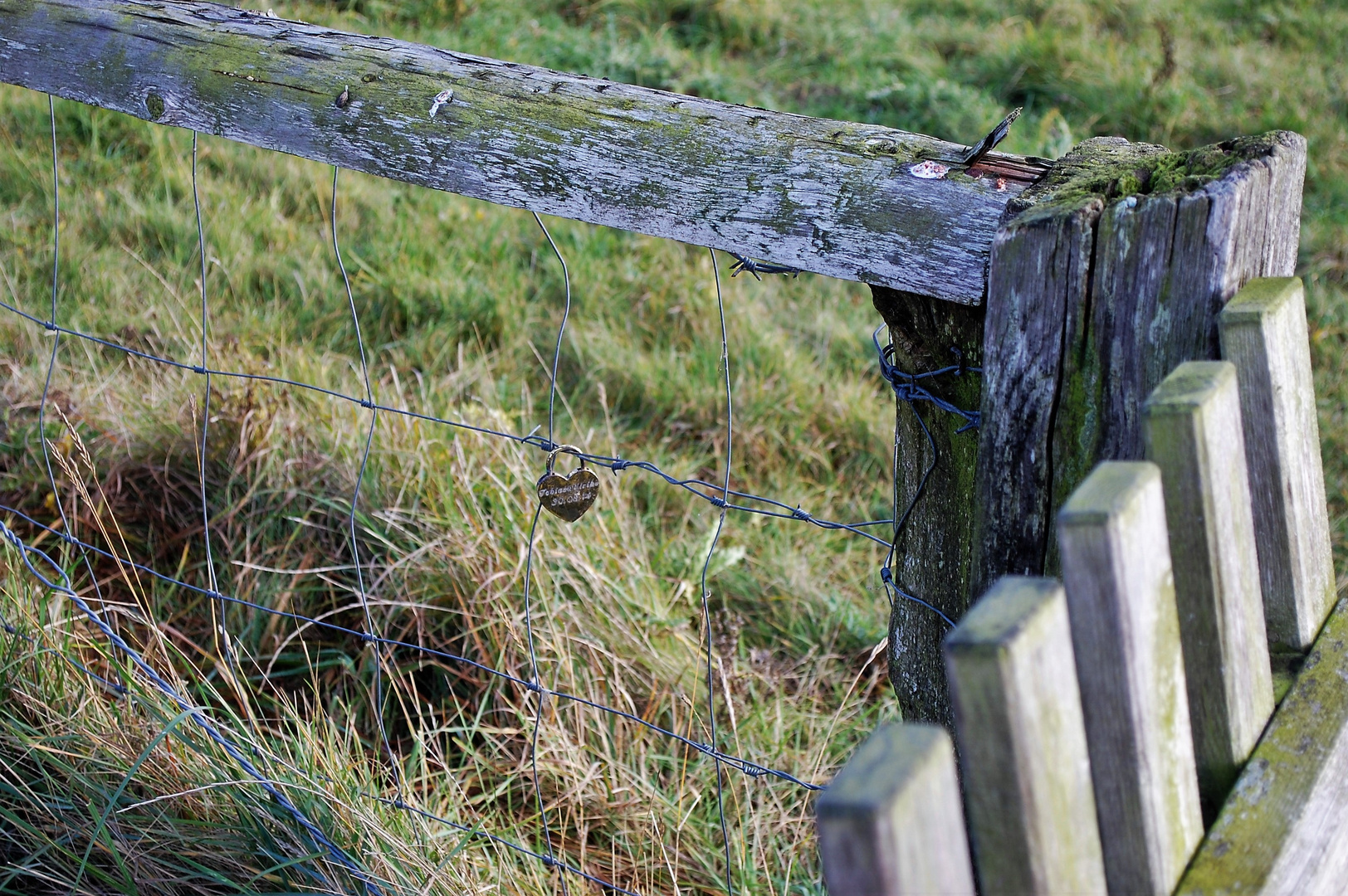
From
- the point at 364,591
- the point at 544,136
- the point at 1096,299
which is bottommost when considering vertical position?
the point at 364,591

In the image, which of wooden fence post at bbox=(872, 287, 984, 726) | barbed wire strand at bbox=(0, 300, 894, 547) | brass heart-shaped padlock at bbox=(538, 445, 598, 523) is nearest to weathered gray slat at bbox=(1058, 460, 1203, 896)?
wooden fence post at bbox=(872, 287, 984, 726)

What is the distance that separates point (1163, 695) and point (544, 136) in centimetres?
94

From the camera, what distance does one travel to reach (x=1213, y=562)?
844 millimetres

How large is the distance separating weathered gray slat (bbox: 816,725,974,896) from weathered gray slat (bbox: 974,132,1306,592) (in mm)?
491

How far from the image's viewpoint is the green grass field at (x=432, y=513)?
176 centimetres

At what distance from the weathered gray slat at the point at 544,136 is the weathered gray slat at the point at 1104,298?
0.08 meters

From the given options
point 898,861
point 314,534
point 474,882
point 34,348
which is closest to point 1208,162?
point 898,861

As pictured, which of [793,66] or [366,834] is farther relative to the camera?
[793,66]

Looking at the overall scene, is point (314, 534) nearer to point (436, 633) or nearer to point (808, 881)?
point (436, 633)

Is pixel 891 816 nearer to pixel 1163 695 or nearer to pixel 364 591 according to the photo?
pixel 1163 695

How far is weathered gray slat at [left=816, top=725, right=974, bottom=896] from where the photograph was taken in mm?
585

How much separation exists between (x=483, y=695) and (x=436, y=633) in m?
0.22

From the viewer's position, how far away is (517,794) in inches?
81.3

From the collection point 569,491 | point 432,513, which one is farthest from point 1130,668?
point 432,513
